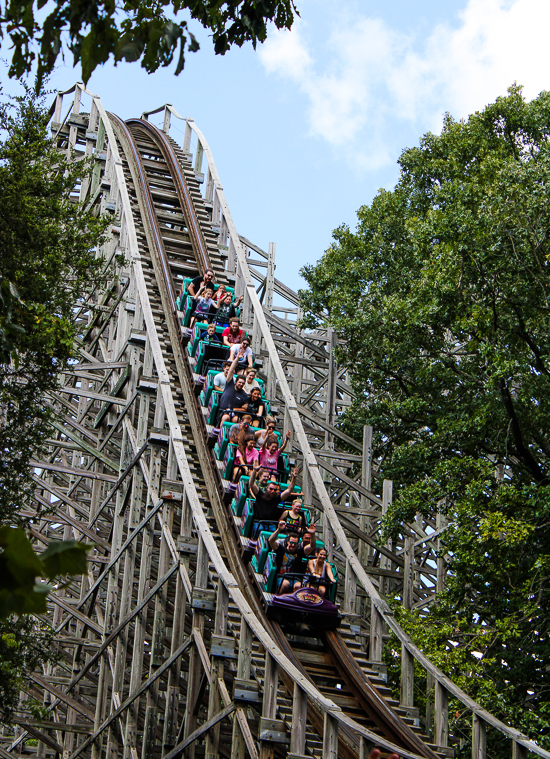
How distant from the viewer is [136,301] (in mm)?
14180

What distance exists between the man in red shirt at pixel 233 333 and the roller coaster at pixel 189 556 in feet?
1.26

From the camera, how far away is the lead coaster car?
966 cm

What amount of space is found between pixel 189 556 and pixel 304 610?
1733 millimetres

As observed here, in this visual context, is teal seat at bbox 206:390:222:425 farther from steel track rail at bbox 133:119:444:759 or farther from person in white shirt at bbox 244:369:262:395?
steel track rail at bbox 133:119:444:759

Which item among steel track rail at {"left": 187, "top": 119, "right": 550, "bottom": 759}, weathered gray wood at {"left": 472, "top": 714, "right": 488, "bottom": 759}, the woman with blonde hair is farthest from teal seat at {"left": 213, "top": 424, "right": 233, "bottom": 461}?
weathered gray wood at {"left": 472, "top": 714, "right": 488, "bottom": 759}

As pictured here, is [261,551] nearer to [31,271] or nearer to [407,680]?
[407,680]

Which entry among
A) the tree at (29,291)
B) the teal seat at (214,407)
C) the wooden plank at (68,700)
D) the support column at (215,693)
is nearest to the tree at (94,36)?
the tree at (29,291)

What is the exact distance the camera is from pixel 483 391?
1370cm

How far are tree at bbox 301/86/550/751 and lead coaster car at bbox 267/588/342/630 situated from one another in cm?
165

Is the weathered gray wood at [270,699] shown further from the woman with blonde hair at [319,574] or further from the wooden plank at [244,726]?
the woman with blonde hair at [319,574]

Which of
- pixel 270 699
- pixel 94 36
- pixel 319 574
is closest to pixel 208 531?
pixel 319 574

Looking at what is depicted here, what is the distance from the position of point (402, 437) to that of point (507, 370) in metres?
4.82

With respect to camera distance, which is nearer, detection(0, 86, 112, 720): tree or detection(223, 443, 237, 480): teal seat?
detection(0, 86, 112, 720): tree

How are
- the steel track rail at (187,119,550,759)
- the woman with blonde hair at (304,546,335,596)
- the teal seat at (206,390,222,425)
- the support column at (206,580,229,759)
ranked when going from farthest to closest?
the teal seat at (206,390,222,425) → the woman with blonde hair at (304,546,335,596) → the support column at (206,580,229,759) → the steel track rail at (187,119,550,759)
